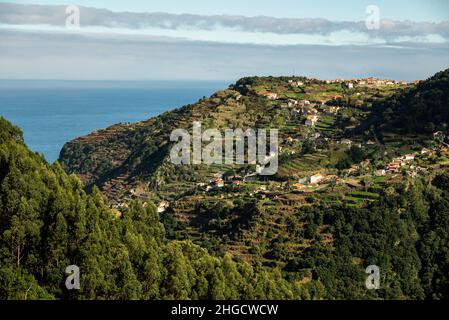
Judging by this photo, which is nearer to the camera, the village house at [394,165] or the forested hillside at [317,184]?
the forested hillside at [317,184]

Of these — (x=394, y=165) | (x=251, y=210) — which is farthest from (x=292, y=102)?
(x=251, y=210)

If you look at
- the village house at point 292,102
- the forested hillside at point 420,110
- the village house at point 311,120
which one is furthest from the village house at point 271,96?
the forested hillside at point 420,110

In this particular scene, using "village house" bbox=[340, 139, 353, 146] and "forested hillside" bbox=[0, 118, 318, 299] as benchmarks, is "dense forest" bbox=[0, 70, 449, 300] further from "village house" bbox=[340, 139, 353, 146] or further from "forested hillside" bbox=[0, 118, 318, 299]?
"village house" bbox=[340, 139, 353, 146]

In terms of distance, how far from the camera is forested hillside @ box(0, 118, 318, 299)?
1363 cm

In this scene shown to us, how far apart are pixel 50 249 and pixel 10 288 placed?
1.47 metres

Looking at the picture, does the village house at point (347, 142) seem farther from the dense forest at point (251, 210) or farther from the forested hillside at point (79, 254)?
the forested hillside at point (79, 254)

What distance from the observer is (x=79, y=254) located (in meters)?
14.0

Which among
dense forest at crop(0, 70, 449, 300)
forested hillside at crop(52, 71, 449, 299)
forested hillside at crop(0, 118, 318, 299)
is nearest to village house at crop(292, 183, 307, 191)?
forested hillside at crop(52, 71, 449, 299)

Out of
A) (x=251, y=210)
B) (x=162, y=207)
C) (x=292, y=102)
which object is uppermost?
(x=292, y=102)

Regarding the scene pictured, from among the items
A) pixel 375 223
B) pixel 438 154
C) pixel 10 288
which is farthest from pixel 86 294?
pixel 438 154

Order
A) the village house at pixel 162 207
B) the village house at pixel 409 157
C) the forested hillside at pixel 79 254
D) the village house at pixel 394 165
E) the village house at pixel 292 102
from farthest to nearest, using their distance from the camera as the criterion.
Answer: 1. the village house at pixel 292 102
2. the village house at pixel 409 157
3. the village house at pixel 162 207
4. the village house at pixel 394 165
5. the forested hillside at pixel 79 254

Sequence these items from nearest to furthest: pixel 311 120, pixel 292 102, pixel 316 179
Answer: pixel 316 179
pixel 311 120
pixel 292 102

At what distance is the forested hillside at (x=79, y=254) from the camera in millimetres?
13633

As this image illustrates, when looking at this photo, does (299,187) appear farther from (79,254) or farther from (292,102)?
(292,102)
